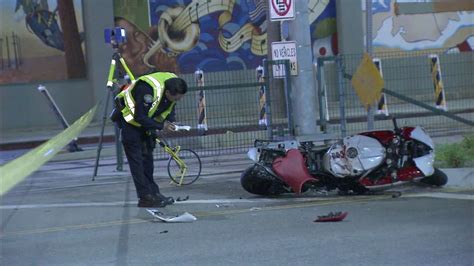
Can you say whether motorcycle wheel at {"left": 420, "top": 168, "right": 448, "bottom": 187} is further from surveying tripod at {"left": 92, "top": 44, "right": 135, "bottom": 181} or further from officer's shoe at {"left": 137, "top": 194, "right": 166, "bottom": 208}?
surveying tripod at {"left": 92, "top": 44, "right": 135, "bottom": 181}

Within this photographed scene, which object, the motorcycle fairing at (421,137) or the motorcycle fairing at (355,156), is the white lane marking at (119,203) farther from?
the motorcycle fairing at (421,137)

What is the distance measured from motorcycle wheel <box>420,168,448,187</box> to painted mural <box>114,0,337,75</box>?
14.9 meters

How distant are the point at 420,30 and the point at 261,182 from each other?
745 inches

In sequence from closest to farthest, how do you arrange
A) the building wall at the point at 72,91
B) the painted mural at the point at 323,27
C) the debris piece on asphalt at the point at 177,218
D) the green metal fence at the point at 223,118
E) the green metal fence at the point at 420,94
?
the debris piece on asphalt at the point at 177,218 → the green metal fence at the point at 223,118 → the green metal fence at the point at 420,94 → the building wall at the point at 72,91 → the painted mural at the point at 323,27

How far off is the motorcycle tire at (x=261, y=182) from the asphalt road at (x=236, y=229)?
0.13 metres

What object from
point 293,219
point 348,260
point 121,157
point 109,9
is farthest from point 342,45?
point 348,260

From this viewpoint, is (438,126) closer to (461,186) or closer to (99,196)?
(461,186)

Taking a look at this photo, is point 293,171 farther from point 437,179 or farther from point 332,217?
point 437,179

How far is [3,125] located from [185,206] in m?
14.3

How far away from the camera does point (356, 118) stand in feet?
56.3

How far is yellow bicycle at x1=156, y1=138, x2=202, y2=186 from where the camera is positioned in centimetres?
1121

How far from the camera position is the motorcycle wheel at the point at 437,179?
32.8 feet

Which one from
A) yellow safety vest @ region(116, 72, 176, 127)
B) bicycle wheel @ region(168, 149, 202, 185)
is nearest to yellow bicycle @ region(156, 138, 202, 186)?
bicycle wheel @ region(168, 149, 202, 185)

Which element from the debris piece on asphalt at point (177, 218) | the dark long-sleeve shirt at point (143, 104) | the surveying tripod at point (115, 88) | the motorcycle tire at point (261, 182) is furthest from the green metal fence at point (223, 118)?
the debris piece on asphalt at point (177, 218)
